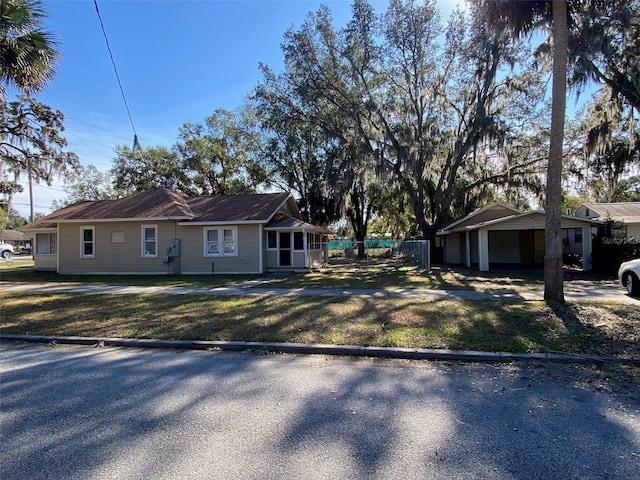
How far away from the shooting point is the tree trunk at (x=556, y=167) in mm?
8555

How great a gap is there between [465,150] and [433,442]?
19029 millimetres

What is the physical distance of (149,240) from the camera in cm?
1916

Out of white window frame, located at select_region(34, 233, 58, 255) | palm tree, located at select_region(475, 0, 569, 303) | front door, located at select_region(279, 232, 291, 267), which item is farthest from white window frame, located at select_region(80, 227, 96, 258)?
palm tree, located at select_region(475, 0, 569, 303)

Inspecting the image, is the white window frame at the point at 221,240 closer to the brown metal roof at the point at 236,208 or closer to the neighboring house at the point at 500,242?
the brown metal roof at the point at 236,208

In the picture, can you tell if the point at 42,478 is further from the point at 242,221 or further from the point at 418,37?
the point at 418,37

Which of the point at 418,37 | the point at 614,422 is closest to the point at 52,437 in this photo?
the point at 614,422

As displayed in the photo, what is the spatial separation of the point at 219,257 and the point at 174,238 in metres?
2.43

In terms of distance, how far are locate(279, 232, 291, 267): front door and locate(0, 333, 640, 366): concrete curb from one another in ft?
46.4

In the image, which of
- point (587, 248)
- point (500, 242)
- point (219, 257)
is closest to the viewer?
point (587, 248)

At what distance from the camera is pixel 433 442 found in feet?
10.4

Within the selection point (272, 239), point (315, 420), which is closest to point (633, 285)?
point (315, 420)

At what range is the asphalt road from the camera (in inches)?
111

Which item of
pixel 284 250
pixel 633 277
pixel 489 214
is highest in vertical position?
pixel 489 214

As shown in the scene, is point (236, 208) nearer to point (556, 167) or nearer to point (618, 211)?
point (556, 167)
